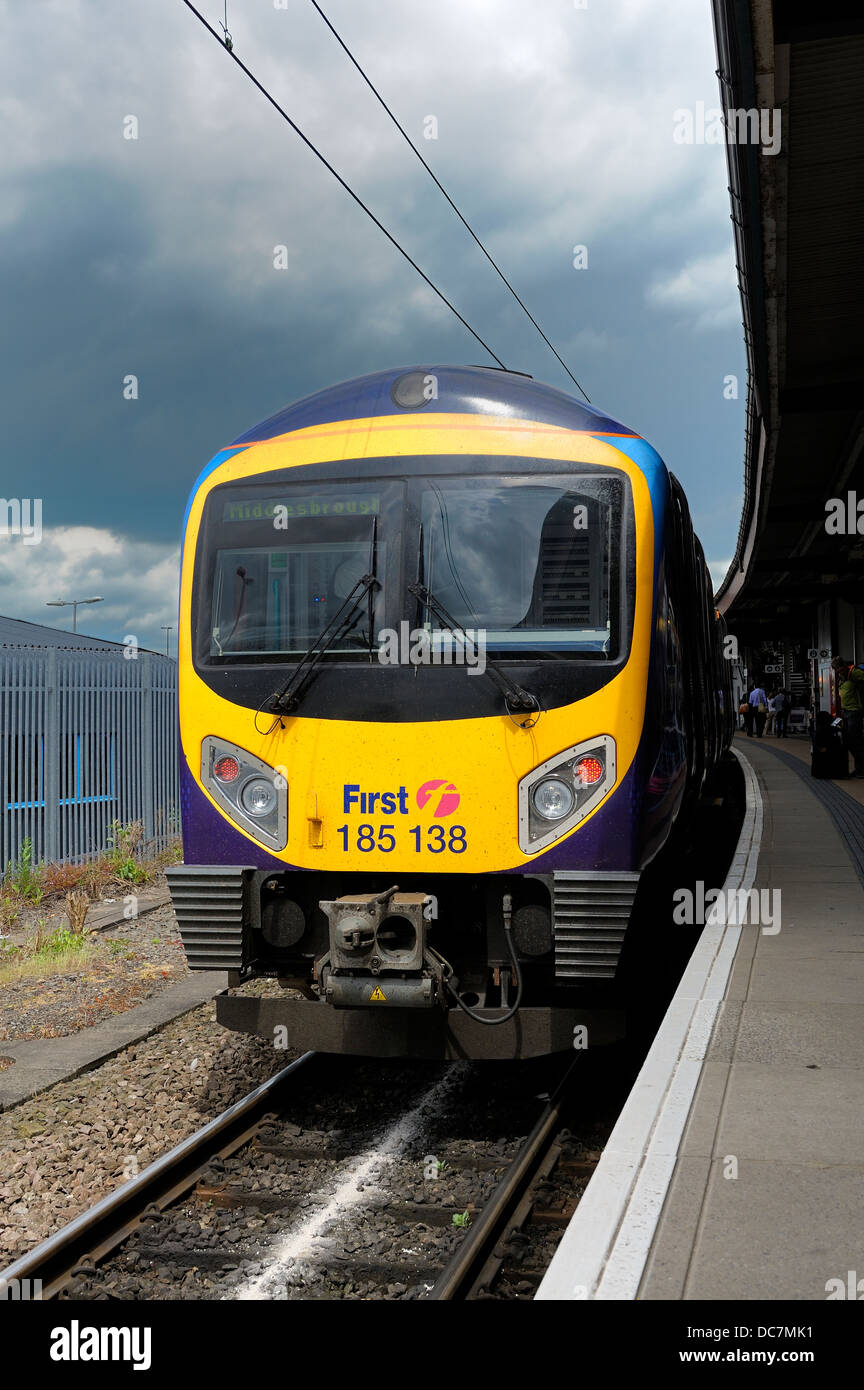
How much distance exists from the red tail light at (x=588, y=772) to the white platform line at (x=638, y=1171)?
1111mm

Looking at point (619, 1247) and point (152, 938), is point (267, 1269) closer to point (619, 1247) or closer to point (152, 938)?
point (619, 1247)

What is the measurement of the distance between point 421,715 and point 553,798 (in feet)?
2.26

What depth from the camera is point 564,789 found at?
536 cm

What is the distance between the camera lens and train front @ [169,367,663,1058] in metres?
5.33

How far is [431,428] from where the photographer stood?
232 inches

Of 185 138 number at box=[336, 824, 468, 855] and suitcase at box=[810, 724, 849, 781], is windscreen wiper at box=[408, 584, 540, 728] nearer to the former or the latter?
185 138 number at box=[336, 824, 468, 855]

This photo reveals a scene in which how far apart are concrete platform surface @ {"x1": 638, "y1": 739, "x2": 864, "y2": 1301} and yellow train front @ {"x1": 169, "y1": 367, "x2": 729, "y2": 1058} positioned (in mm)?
803

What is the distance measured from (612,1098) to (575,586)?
2608 millimetres

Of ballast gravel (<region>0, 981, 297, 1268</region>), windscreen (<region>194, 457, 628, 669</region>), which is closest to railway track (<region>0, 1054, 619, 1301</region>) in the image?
ballast gravel (<region>0, 981, 297, 1268</region>)

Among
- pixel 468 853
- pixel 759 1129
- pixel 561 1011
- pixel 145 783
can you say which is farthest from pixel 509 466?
pixel 145 783

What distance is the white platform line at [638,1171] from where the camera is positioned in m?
3.01

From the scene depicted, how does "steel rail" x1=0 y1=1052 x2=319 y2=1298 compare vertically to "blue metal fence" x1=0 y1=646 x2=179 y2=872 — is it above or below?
below

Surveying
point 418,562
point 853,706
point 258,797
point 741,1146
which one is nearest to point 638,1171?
point 741,1146

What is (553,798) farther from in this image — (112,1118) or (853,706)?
(853,706)
